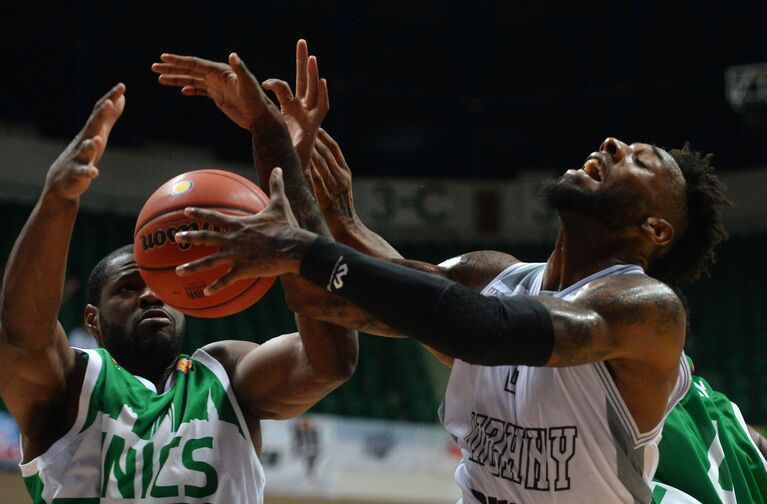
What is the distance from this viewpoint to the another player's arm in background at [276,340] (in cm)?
322

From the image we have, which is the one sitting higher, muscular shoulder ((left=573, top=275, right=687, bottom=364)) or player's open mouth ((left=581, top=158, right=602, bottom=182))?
player's open mouth ((left=581, top=158, right=602, bottom=182))

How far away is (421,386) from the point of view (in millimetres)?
13406

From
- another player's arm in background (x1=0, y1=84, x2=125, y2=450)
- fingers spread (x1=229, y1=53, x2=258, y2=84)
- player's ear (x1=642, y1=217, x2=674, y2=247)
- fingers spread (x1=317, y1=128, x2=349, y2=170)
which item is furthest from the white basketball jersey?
another player's arm in background (x1=0, y1=84, x2=125, y2=450)

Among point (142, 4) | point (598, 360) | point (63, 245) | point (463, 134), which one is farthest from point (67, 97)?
point (598, 360)

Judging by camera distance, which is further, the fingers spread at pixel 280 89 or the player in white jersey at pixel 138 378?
the fingers spread at pixel 280 89

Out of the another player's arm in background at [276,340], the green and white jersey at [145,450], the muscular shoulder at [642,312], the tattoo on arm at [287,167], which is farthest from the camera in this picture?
the green and white jersey at [145,450]

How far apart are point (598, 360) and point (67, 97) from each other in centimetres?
1400

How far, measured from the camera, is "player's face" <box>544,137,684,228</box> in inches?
130

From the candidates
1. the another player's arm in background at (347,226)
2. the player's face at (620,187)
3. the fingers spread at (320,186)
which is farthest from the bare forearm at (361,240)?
the player's face at (620,187)

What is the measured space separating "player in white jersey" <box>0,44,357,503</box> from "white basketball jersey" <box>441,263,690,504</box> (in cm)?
67

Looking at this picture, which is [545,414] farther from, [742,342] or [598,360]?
[742,342]

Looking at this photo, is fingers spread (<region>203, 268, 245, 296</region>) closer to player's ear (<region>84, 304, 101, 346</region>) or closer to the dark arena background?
player's ear (<region>84, 304, 101, 346</region>)

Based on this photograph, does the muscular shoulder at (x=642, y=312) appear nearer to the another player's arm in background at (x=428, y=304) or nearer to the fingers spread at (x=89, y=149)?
the another player's arm in background at (x=428, y=304)

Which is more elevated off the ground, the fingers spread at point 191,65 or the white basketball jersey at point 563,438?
the fingers spread at point 191,65
